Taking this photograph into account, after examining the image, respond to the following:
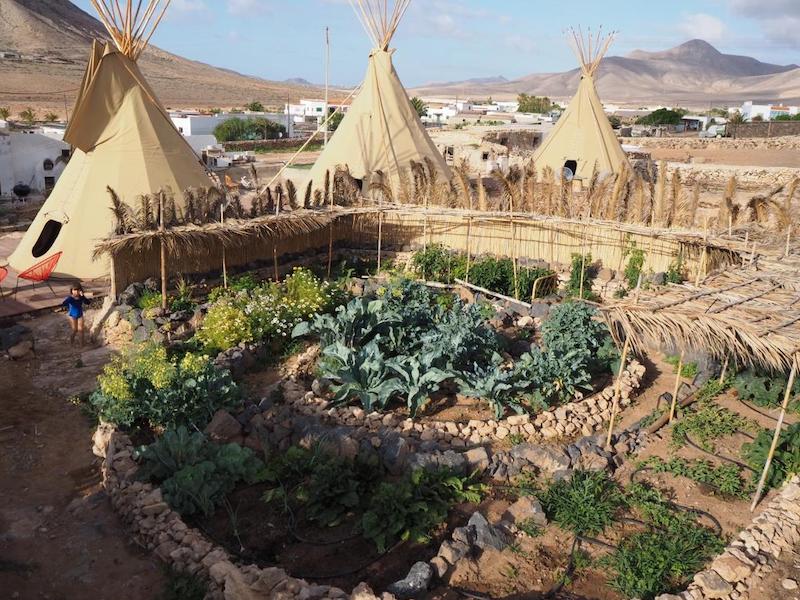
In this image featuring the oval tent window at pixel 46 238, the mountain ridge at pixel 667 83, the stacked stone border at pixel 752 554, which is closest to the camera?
the stacked stone border at pixel 752 554

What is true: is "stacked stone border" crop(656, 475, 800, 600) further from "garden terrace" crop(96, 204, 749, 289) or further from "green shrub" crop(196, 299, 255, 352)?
"green shrub" crop(196, 299, 255, 352)

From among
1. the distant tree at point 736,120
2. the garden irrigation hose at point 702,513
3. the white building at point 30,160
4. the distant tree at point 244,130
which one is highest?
the distant tree at point 736,120

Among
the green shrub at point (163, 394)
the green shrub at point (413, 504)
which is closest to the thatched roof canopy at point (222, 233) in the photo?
the green shrub at point (163, 394)

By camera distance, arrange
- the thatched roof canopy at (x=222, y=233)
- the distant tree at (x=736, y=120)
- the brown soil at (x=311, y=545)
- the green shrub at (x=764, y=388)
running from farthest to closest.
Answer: the distant tree at (x=736, y=120) → the thatched roof canopy at (x=222, y=233) → the green shrub at (x=764, y=388) → the brown soil at (x=311, y=545)

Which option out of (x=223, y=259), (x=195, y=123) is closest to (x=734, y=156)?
(x=195, y=123)

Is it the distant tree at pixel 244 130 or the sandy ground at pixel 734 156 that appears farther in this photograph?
the distant tree at pixel 244 130

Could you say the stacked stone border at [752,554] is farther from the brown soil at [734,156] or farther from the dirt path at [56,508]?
the brown soil at [734,156]

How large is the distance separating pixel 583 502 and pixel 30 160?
20.1m

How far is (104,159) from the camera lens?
11.9 m

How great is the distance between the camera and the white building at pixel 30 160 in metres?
19.3

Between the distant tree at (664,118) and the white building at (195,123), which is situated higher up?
the distant tree at (664,118)

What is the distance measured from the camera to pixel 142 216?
9766 mm

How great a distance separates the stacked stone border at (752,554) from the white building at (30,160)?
67.5 ft

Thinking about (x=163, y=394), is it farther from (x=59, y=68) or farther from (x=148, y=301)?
(x=59, y=68)
